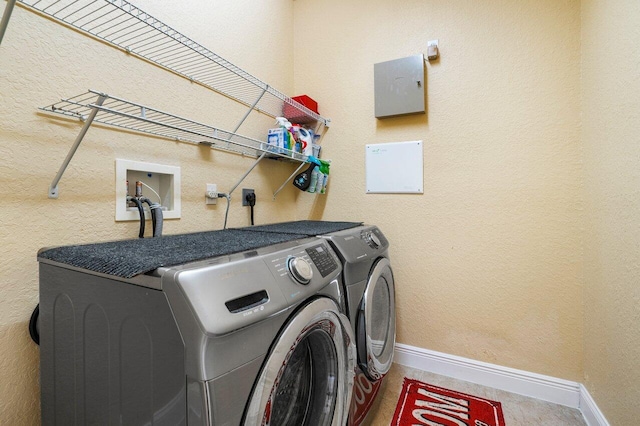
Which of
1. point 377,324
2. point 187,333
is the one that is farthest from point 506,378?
point 187,333

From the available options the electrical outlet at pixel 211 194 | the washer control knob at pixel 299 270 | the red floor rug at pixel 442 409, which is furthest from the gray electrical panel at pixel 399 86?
the red floor rug at pixel 442 409

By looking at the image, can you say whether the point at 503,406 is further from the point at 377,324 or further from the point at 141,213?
the point at 141,213

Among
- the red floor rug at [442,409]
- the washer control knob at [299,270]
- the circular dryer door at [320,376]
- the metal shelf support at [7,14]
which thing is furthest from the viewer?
the red floor rug at [442,409]

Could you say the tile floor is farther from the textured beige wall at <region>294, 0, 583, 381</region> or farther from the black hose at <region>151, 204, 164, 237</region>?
the black hose at <region>151, 204, 164, 237</region>

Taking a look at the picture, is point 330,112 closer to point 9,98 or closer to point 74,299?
point 9,98

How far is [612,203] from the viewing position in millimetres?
1223

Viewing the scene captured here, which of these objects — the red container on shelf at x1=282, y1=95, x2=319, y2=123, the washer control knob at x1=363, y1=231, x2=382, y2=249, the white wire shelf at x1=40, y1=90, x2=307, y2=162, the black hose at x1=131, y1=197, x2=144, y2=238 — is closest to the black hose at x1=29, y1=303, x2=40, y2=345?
the black hose at x1=131, y1=197, x2=144, y2=238

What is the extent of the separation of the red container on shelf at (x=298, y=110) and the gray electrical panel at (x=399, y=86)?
18.7 inches

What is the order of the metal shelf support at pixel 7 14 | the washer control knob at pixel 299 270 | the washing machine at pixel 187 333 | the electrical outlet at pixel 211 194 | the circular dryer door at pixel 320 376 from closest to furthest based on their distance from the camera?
the washing machine at pixel 187 333, the metal shelf support at pixel 7 14, the washer control knob at pixel 299 270, the circular dryer door at pixel 320 376, the electrical outlet at pixel 211 194

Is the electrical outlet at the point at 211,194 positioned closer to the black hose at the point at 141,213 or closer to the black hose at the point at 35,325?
the black hose at the point at 141,213

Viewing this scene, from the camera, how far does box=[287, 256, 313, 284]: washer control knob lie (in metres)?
0.81

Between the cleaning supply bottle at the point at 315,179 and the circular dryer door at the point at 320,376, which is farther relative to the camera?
the cleaning supply bottle at the point at 315,179

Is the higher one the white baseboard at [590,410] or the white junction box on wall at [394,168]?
the white junction box on wall at [394,168]

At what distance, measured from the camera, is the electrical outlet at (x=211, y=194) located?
1.54 meters
